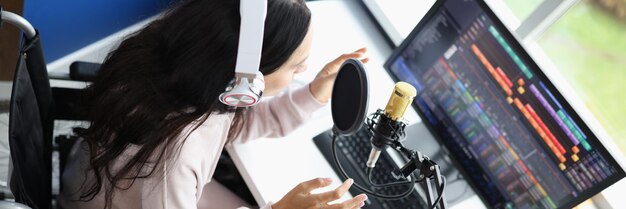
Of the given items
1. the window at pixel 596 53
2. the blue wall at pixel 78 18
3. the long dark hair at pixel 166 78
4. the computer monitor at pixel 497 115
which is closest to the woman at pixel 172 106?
the long dark hair at pixel 166 78

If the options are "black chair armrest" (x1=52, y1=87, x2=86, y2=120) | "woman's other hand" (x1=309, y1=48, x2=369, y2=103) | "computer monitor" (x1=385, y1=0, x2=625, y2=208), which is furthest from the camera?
"woman's other hand" (x1=309, y1=48, x2=369, y2=103)

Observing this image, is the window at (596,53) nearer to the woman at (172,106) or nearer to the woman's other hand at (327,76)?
the woman's other hand at (327,76)

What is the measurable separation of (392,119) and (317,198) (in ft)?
0.69

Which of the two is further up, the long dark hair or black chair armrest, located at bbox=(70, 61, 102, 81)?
black chair armrest, located at bbox=(70, 61, 102, 81)

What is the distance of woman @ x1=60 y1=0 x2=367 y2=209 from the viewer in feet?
3.34

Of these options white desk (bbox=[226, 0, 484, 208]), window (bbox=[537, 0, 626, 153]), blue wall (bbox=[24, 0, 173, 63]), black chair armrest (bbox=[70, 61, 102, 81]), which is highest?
blue wall (bbox=[24, 0, 173, 63])

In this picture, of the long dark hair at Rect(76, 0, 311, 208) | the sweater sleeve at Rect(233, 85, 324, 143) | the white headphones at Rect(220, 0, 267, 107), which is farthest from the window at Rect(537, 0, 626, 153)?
the white headphones at Rect(220, 0, 267, 107)

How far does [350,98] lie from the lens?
3.34 ft

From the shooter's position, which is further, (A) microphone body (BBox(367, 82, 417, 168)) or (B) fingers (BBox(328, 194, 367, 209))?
(B) fingers (BBox(328, 194, 367, 209))

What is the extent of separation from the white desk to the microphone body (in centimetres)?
10

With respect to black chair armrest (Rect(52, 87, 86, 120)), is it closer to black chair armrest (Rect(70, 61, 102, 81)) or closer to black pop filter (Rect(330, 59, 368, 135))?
black chair armrest (Rect(70, 61, 102, 81))

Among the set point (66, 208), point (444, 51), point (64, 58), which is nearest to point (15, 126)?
point (66, 208)

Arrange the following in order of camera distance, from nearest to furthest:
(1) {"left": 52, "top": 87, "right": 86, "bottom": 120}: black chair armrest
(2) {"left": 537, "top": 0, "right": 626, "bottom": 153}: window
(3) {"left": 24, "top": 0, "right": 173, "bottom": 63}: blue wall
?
(1) {"left": 52, "top": 87, "right": 86, "bottom": 120}: black chair armrest
(3) {"left": 24, "top": 0, "right": 173, "bottom": 63}: blue wall
(2) {"left": 537, "top": 0, "right": 626, "bottom": 153}: window

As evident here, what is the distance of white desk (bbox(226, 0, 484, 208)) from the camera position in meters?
1.26
